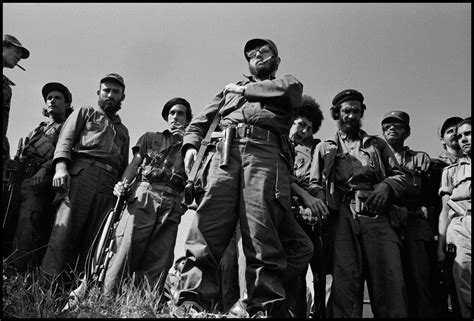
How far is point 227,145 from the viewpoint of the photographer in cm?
470

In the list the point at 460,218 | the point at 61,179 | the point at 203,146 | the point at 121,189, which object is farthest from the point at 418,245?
the point at 61,179

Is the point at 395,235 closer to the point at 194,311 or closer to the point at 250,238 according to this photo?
the point at 250,238

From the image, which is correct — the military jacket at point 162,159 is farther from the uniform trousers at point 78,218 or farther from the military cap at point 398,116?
the military cap at point 398,116

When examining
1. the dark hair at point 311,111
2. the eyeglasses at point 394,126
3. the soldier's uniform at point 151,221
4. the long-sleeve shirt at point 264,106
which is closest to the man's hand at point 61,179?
the soldier's uniform at point 151,221

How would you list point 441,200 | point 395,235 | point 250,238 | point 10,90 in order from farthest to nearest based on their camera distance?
point 441,200
point 395,235
point 10,90
point 250,238

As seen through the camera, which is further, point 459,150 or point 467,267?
point 459,150

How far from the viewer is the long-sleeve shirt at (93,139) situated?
6242mm

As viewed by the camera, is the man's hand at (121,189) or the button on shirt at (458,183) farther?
the man's hand at (121,189)

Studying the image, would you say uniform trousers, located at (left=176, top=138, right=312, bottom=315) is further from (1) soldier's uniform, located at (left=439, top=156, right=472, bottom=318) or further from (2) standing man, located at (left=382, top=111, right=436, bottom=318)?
(2) standing man, located at (left=382, top=111, right=436, bottom=318)

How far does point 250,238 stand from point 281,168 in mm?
678

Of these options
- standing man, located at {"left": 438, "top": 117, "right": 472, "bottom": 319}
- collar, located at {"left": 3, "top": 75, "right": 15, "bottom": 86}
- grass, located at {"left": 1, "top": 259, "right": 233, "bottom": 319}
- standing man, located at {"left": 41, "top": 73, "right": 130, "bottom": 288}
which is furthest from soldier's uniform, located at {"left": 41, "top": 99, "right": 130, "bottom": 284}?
standing man, located at {"left": 438, "top": 117, "right": 472, "bottom": 319}

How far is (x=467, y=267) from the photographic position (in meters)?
5.43

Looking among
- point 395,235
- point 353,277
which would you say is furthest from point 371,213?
point 353,277

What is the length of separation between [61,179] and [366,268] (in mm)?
3319
